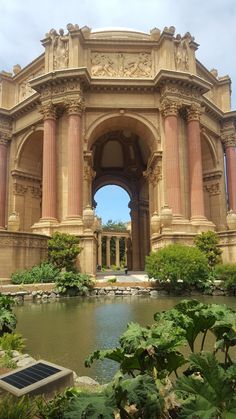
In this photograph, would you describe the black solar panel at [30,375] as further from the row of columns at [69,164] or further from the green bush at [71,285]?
the row of columns at [69,164]

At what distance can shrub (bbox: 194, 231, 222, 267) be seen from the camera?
20.9 meters

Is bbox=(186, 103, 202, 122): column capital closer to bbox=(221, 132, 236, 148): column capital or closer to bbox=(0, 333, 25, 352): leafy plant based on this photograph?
bbox=(221, 132, 236, 148): column capital

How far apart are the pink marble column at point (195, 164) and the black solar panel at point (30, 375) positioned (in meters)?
21.2

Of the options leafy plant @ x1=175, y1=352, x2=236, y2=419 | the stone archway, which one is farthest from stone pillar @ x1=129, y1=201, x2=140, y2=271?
leafy plant @ x1=175, y1=352, x2=236, y2=419

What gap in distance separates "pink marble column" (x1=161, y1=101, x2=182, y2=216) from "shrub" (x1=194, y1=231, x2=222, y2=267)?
2463 mm

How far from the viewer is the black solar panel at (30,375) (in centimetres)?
313

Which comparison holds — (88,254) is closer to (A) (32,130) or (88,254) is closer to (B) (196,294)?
(B) (196,294)

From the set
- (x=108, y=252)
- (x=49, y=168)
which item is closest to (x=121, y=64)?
(x=49, y=168)

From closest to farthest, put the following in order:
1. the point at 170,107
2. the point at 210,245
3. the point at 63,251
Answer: the point at 63,251 → the point at 210,245 → the point at 170,107

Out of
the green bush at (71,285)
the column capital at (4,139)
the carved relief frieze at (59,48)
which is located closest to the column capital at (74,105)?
the carved relief frieze at (59,48)

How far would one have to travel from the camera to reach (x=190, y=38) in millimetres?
26719

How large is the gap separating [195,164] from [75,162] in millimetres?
8852

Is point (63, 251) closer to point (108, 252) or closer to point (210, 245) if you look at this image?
point (210, 245)

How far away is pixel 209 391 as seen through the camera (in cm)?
220
